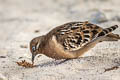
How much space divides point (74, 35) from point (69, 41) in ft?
0.60

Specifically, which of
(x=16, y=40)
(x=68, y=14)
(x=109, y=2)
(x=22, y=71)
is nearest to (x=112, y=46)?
(x=22, y=71)

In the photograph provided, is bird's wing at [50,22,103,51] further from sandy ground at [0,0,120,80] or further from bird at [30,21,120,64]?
sandy ground at [0,0,120,80]

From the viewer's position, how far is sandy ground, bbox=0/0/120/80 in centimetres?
668

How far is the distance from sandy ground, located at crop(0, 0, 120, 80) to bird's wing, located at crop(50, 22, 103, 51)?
0.32 m

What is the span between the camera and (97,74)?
21.3 feet

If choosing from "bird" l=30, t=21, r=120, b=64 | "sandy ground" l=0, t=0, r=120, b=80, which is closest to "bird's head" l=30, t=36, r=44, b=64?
"bird" l=30, t=21, r=120, b=64

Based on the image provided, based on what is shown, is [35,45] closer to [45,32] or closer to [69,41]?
[69,41]

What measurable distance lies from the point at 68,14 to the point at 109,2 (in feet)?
8.10

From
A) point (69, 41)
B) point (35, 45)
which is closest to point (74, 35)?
point (69, 41)

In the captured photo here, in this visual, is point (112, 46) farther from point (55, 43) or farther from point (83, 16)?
point (83, 16)

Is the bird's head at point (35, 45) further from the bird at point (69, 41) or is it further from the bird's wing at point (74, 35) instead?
the bird's wing at point (74, 35)

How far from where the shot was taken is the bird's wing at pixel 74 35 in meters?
7.31

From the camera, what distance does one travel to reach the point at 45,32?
11398 mm

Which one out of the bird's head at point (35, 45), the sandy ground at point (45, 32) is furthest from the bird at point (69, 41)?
the sandy ground at point (45, 32)
